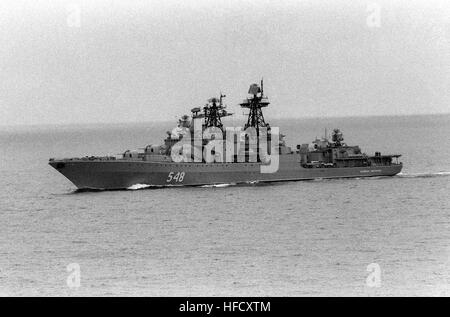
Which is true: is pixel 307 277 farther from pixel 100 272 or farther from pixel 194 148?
pixel 194 148

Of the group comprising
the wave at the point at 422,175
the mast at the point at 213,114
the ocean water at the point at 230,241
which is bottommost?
the ocean water at the point at 230,241

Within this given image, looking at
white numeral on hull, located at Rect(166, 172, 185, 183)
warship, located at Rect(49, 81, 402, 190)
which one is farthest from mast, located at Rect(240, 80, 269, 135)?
white numeral on hull, located at Rect(166, 172, 185, 183)

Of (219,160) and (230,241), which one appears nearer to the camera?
(230,241)

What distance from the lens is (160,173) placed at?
59.2 meters

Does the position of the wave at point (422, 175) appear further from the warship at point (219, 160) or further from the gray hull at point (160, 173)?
the gray hull at point (160, 173)

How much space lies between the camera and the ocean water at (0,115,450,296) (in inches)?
Answer: 1107

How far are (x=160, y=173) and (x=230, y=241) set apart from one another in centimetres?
2387

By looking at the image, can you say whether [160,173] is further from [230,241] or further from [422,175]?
[422,175]

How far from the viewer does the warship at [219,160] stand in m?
58.6

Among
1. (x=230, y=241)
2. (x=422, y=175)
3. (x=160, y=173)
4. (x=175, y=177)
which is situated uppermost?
(x=422, y=175)

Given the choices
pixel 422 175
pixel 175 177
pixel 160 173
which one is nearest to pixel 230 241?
pixel 160 173

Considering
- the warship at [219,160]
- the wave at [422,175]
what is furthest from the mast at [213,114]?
the wave at [422,175]
